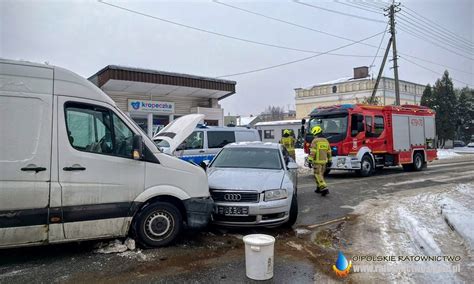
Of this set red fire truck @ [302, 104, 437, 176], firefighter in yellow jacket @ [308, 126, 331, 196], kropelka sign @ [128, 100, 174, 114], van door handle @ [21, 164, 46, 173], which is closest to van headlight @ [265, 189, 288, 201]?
van door handle @ [21, 164, 46, 173]

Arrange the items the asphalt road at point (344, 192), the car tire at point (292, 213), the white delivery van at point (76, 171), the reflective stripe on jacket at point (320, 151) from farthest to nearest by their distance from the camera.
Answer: the reflective stripe on jacket at point (320, 151) < the asphalt road at point (344, 192) < the car tire at point (292, 213) < the white delivery van at point (76, 171)

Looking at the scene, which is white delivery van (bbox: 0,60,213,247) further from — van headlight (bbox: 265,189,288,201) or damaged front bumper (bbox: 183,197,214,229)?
van headlight (bbox: 265,189,288,201)

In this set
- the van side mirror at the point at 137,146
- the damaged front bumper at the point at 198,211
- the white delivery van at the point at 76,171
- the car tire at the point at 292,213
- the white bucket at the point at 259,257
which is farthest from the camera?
the car tire at the point at 292,213

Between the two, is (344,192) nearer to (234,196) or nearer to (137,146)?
(234,196)

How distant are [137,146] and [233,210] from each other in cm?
191

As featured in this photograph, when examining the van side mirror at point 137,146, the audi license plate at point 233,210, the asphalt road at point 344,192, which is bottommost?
the asphalt road at point 344,192

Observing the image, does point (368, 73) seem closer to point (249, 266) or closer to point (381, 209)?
point (381, 209)

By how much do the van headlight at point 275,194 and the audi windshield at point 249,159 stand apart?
3.32ft

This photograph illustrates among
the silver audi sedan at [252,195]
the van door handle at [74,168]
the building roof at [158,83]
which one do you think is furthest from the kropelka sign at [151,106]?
the van door handle at [74,168]

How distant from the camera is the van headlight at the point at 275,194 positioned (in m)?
5.71

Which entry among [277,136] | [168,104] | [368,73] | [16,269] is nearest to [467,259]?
[16,269]

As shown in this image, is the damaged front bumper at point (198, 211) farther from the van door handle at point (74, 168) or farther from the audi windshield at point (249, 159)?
the audi windshield at point (249, 159)

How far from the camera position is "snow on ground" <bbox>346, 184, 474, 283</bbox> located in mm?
4262

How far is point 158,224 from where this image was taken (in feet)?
16.5
